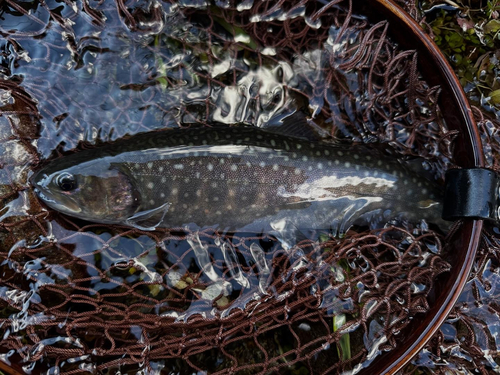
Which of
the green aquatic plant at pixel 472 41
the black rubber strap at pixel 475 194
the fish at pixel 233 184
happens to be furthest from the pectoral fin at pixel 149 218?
the green aquatic plant at pixel 472 41

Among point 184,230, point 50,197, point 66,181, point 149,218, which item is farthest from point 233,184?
point 50,197

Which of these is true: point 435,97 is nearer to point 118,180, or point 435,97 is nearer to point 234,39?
point 234,39

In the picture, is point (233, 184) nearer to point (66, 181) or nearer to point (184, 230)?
point (184, 230)

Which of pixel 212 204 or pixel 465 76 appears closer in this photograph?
pixel 212 204

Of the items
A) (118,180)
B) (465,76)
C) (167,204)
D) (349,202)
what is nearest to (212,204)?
(167,204)

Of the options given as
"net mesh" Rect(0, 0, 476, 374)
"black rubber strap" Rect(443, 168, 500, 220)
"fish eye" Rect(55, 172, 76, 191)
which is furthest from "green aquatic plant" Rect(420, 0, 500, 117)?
"fish eye" Rect(55, 172, 76, 191)

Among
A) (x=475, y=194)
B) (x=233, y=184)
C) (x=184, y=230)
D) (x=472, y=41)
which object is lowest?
(x=184, y=230)
